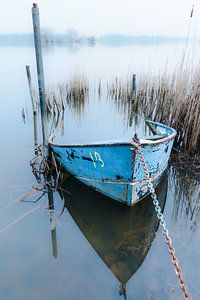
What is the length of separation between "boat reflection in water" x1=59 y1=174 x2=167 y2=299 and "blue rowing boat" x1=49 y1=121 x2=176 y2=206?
0.17 meters

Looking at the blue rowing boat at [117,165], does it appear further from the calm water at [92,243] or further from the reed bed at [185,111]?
the reed bed at [185,111]

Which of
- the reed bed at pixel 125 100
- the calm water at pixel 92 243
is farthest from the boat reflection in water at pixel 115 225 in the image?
the reed bed at pixel 125 100

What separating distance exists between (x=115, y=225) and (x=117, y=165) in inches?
29.6

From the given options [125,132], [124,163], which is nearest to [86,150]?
[124,163]

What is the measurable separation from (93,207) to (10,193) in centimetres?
128

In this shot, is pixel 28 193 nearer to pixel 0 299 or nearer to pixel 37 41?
pixel 0 299

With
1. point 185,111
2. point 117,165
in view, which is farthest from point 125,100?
point 117,165

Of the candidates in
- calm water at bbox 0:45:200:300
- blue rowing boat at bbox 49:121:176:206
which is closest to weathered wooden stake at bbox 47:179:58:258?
calm water at bbox 0:45:200:300

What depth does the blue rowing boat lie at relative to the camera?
2.89m

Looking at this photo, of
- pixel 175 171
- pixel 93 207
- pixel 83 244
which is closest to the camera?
pixel 83 244

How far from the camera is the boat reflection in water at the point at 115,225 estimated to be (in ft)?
8.61

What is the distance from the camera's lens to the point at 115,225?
3.14 metres

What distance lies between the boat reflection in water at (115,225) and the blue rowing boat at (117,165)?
0.56ft

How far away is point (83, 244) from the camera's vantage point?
2.89m
